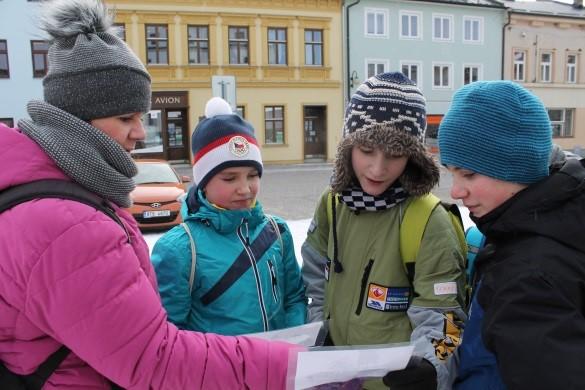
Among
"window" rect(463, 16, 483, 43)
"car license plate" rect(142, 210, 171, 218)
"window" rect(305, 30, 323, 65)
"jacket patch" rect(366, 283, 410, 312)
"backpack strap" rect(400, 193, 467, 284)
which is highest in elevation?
"window" rect(463, 16, 483, 43)

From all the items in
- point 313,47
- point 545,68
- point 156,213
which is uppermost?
point 313,47

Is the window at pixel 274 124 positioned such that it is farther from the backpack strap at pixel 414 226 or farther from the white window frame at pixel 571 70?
the backpack strap at pixel 414 226

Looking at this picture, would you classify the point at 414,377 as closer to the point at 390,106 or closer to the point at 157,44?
the point at 390,106

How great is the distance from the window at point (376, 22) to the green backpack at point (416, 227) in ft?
83.7

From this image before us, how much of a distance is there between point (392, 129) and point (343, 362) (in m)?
0.90

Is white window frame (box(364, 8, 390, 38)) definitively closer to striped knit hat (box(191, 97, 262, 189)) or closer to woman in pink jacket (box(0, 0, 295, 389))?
striped knit hat (box(191, 97, 262, 189))

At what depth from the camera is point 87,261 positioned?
109cm

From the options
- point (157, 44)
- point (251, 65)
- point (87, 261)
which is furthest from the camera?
point (251, 65)

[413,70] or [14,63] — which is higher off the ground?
[14,63]

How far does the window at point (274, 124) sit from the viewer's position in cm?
2453

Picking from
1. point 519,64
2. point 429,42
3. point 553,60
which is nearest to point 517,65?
point 519,64

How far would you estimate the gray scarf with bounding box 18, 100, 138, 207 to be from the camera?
1.18 m

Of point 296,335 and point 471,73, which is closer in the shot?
point 296,335

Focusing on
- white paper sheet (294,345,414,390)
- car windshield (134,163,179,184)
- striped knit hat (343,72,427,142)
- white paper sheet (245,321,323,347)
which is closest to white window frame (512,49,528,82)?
car windshield (134,163,179,184)
